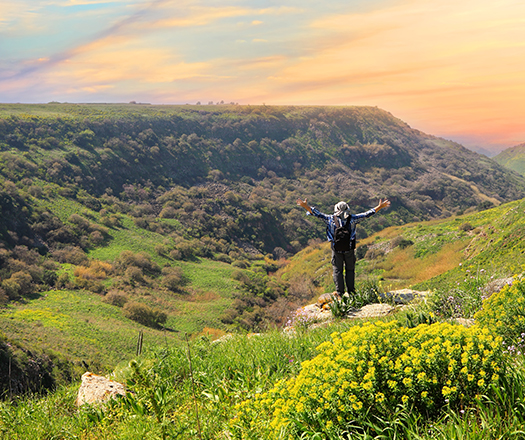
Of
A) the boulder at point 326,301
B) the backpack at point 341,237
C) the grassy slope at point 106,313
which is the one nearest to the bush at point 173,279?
the grassy slope at point 106,313

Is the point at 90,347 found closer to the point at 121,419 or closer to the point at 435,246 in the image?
the point at 121,419

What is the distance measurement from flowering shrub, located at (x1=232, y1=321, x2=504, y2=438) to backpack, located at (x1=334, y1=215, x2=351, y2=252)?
182 inches

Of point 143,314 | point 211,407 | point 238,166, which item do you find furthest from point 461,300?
point 238,166

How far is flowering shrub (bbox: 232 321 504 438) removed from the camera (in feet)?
8.49

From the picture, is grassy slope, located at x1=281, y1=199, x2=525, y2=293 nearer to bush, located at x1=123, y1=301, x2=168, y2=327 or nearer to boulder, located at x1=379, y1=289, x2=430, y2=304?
boulder, located at x1=379, y1=289, x2=430, y2=304

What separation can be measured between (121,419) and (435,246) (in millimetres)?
25417

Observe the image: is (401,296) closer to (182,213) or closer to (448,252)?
(448,252)

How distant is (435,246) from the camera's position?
25.0 m

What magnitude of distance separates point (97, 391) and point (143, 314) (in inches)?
1078

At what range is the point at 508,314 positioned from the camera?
366cm

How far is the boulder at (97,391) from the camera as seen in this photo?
4.18 meters

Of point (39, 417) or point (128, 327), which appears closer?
point (39, 417)

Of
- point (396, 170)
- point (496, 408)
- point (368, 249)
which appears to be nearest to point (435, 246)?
point (368, 249)

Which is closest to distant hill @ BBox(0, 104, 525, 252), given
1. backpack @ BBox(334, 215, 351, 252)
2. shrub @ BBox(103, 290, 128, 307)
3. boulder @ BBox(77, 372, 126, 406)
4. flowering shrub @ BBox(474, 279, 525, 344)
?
shrub @ BBox(103, 290, 128, 307)
